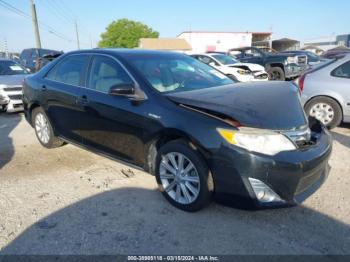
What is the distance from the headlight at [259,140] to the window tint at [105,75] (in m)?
1.41

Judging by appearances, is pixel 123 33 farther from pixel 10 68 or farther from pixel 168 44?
pixel 10 68

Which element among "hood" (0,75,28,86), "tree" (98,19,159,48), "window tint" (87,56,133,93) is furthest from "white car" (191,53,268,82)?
"tree" (98,19,159,48)

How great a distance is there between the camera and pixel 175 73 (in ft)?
12.3

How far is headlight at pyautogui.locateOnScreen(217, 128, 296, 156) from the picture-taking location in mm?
2584

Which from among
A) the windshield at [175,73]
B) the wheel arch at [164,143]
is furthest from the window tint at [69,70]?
the wheel arch at [164,143]

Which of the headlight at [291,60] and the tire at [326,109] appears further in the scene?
the headlight at [291,60]

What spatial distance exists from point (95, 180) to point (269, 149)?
228cm

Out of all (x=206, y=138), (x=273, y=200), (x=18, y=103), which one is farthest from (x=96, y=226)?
(x=18, y=103)

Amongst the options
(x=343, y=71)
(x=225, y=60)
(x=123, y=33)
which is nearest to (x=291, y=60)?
(x=225, y=60)

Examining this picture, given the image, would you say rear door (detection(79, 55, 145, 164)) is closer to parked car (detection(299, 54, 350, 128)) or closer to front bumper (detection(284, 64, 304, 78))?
parked car (detection(299, 54, 350, 128))

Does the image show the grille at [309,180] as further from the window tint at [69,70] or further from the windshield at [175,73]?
the window tint at [69,70]

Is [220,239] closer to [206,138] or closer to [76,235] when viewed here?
[206,138]

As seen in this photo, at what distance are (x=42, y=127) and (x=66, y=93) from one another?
120 centimetres

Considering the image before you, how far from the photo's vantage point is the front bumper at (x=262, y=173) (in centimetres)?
256
